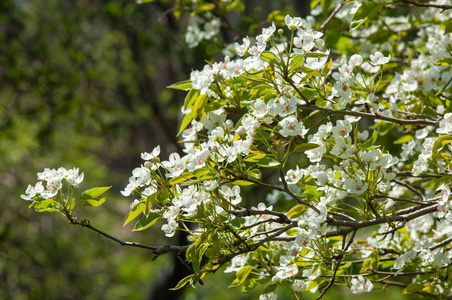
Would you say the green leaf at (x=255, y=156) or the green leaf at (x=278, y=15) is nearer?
the green leaf at (x=255, y=156)

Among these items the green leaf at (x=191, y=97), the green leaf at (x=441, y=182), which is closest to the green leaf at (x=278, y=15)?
the green leaf at (x=191, y=97)

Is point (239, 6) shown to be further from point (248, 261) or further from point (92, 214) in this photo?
point (92, 214)

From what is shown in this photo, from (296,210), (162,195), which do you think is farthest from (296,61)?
(162,195)

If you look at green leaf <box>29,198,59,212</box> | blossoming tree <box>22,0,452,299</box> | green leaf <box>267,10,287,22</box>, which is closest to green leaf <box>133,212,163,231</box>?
blossoming tree <box>22,0,452,299</box>

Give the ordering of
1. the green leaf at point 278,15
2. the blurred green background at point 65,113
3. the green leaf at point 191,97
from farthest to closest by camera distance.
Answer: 1. the blurred green background at point 65,113
2. the green leaf at point 278,15
3. the green leaf at point 191,97

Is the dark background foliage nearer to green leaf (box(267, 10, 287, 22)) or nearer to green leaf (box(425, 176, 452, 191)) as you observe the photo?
green leaf (box(267, 10, 287, 22))

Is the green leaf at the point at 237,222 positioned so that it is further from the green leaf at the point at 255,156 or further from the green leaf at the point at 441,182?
the green leaf at the point at 441,182

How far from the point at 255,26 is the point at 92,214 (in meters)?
3.83

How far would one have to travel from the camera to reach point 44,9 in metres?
6.25

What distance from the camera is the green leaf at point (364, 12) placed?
64.4 inches

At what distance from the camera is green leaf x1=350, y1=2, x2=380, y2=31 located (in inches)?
64.4

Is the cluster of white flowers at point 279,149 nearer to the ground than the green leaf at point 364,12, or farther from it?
nearer to the ground

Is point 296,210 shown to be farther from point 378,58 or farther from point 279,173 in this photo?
point 378,58

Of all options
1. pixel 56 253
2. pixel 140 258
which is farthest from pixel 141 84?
pixel 140 258
